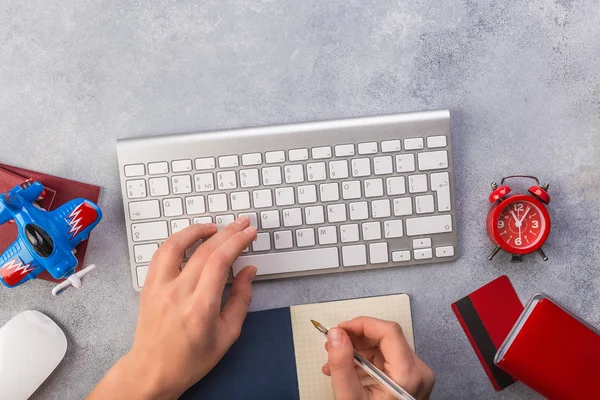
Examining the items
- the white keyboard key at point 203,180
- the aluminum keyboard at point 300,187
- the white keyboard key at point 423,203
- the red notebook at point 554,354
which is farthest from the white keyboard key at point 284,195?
the red notebook at point 554,354

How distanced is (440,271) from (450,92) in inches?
12.2

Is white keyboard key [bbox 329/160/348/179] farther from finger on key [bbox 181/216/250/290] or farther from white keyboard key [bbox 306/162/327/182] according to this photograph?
finger on key [bbox 181/216/250/290]

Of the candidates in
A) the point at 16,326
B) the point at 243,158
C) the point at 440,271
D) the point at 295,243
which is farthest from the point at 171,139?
the point at 440,271

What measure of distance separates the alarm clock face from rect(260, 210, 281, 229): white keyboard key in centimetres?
36

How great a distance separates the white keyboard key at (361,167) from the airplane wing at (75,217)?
16.5 inches

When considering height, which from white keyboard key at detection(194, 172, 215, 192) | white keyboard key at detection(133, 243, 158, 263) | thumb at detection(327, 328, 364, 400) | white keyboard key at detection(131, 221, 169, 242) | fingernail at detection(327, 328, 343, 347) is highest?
white keyboard key at detection(194, 172, 215, 192)

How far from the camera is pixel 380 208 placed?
0.89m

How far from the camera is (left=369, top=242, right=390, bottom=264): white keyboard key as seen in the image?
35.5 inches

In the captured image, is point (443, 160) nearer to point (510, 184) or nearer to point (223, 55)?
point (510, 184)

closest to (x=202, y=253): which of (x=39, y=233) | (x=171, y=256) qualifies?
(x=171, y=256)

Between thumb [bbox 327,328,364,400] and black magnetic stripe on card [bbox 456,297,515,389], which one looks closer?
thumb [bbox 327,328,364,400]

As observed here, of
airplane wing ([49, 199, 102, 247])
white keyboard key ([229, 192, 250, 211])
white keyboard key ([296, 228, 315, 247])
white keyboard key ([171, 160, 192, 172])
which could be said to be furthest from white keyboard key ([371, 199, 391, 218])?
airplane wing ([49, 199, 102, 247])

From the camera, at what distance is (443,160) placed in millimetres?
893

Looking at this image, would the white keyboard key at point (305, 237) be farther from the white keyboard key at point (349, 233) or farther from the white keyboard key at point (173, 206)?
the white keyboard key at point (173, 206)
